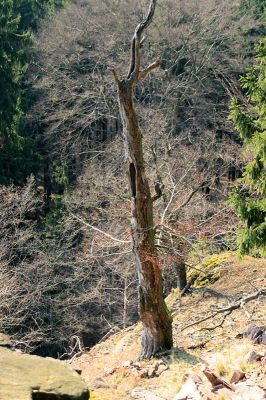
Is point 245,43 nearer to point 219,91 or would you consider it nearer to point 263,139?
point 219,91

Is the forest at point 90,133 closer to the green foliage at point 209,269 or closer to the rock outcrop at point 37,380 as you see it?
the green foliage at point 209,269

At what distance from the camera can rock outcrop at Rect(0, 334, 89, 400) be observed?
13.7ft

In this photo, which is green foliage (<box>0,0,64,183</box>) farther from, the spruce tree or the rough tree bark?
the rough tree bark

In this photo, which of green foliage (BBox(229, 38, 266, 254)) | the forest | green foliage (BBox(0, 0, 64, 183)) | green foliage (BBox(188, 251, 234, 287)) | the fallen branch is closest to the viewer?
green foliage (BBox(229, 38, 266, 254))

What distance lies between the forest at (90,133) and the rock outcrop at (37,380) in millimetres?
9937

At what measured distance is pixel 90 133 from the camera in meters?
24.7

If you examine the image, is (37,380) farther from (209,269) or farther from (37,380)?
(209,269)

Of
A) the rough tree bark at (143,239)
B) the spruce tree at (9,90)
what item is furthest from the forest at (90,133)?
the rough tree bark at (143,239)

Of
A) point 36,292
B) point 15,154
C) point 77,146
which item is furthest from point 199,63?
point 36,292

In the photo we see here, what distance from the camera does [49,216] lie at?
19.4 metres

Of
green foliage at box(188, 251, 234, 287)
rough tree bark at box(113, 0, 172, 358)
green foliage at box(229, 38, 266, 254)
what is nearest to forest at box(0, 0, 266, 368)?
green foliage at box(188, 251, 234, 287)

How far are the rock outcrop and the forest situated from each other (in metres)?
9.94

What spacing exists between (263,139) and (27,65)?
58.4 feet

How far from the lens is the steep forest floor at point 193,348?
255 inches
